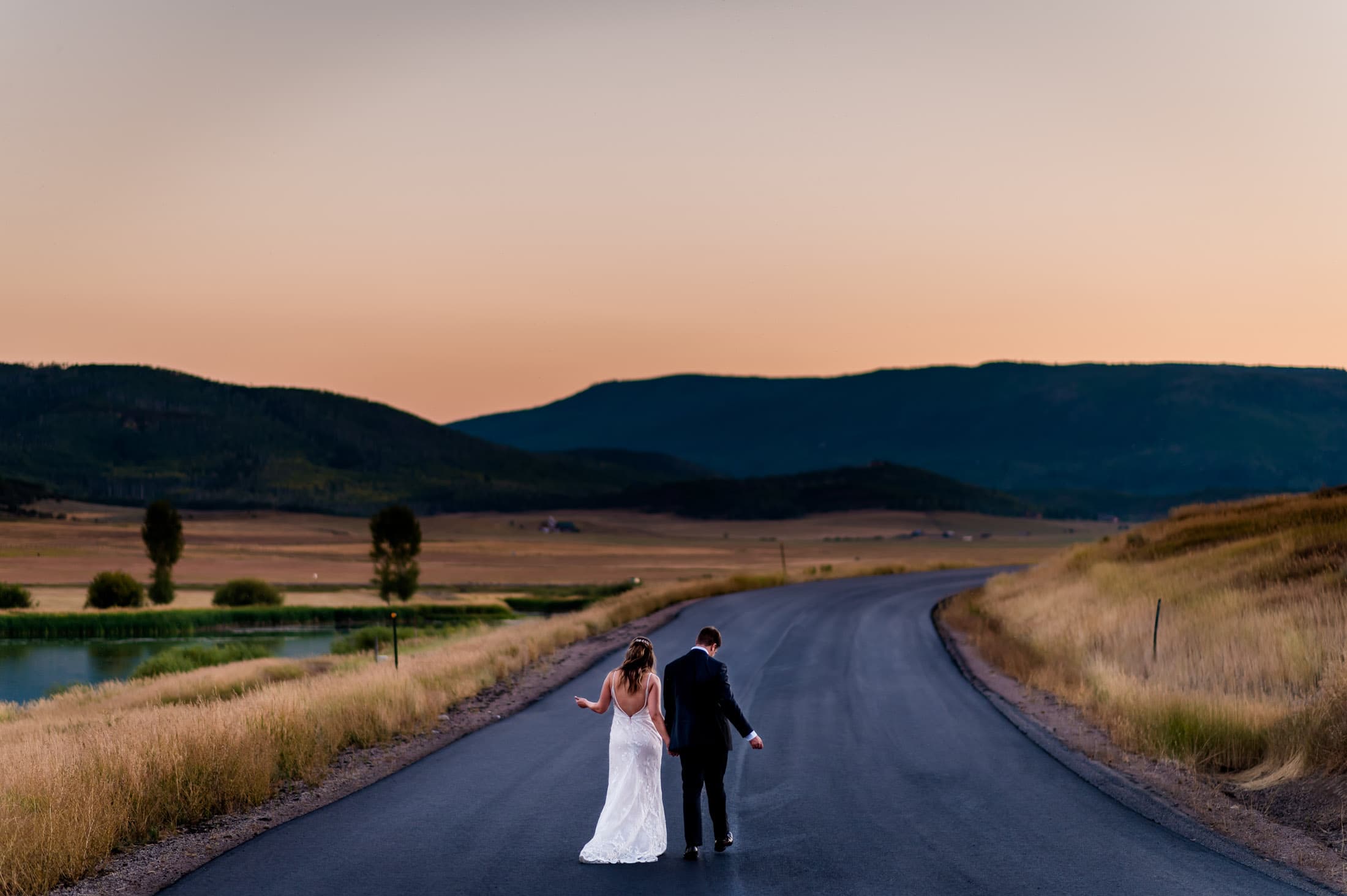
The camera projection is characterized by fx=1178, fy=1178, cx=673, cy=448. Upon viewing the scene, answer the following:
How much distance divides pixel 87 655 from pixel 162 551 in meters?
24.9

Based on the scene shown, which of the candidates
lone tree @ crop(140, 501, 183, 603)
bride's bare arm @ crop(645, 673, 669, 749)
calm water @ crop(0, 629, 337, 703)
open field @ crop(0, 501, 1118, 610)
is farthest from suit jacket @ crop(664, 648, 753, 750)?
lone tree @ crop(140, 501, 183, 603)

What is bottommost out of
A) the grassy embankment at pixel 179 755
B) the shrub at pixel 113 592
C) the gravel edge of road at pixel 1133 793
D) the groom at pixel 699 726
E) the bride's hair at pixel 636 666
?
the shrub at pixel 113 592

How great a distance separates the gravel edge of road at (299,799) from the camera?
10.2 m

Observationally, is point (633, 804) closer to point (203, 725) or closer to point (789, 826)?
point (789, 826)

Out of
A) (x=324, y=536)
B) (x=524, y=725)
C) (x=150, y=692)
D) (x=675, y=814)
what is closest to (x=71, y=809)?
(x=675, y=814)

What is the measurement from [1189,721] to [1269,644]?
5.29 m

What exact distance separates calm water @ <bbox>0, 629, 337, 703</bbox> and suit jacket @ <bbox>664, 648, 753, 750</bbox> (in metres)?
40.2

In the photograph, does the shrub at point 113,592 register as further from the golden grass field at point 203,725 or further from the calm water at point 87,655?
the calm water at point 87,655

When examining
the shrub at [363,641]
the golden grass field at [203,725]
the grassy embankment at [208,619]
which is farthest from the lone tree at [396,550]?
the shrub at [363,641]

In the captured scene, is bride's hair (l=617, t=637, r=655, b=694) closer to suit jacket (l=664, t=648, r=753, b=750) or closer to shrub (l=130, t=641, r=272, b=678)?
suit jacket (l=664, t=648, r=753, b=750)

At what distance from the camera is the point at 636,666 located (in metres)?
10.6

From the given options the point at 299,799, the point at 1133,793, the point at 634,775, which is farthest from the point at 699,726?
the point at 1133,793

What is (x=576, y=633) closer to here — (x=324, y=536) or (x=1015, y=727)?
(x=1015, y=727)

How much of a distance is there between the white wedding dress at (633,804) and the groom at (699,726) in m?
0.27
